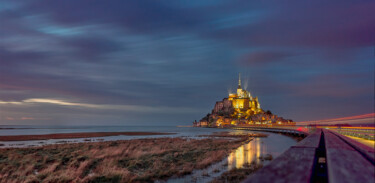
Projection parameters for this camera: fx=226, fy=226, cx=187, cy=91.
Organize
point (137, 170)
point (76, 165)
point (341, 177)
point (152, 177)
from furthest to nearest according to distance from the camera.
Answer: point (76, 165) → point (137, 170) → point (152, 177) → point (341, 177)

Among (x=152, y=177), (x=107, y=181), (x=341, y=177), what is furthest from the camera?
(x=152, y=177)

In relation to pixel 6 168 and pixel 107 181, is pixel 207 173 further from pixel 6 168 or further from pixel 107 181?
pixel 6 168

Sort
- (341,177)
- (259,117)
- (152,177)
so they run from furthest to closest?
1. (259,117)
2. (152,177)
3. (341,177)

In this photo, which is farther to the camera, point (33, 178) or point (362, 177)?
point (33, 178)

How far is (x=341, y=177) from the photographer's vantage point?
2.86 meters

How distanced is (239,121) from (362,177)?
656 ft

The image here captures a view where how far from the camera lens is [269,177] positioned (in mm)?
2910

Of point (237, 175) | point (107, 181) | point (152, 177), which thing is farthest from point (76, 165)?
point (237, 175)

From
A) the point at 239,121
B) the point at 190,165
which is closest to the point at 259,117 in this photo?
the point at 239,121

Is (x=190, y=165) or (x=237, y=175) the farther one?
(x=190, y=165)

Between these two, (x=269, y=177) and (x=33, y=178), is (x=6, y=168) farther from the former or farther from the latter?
(x=269, y=177)

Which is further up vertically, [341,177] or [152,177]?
[341,177]

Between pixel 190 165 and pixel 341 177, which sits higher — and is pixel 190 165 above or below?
below

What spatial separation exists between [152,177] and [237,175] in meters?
4.49
